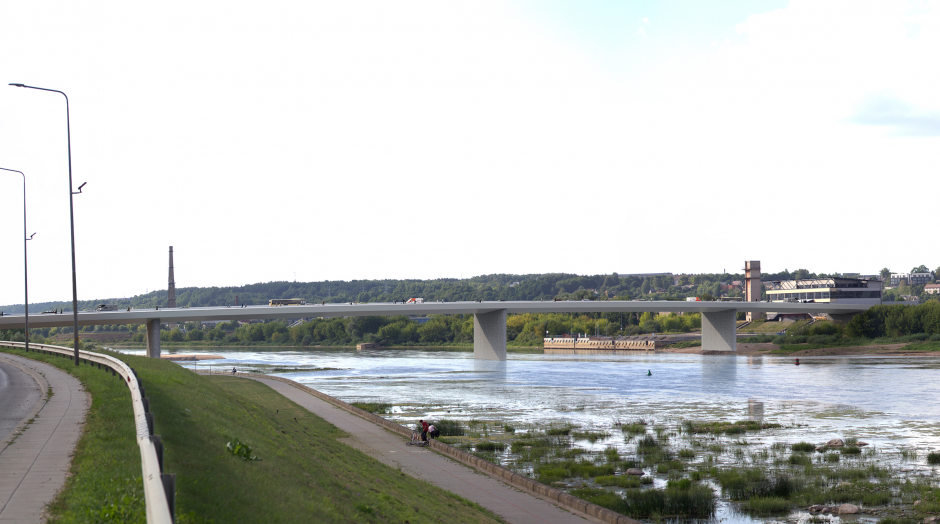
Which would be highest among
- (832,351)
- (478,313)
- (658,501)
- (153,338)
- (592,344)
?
(478,313)

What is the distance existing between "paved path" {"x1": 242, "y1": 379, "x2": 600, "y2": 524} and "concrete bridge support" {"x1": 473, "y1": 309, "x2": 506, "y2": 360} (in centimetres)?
7342

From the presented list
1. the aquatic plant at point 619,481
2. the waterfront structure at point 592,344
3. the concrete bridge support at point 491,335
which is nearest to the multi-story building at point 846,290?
the waterfront structure at point 592,344

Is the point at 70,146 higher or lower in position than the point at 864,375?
higher

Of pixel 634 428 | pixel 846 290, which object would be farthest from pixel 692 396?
pixel 846 290

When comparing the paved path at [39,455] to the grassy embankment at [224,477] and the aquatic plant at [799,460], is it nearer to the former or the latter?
the grassy embankment at [224,477]

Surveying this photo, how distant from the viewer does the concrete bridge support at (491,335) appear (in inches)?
4248

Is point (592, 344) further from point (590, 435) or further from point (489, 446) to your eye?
point (489, 446)

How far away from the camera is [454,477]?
21.9 metres

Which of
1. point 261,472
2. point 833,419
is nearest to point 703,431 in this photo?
point 833,419

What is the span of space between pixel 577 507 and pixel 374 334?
163 m

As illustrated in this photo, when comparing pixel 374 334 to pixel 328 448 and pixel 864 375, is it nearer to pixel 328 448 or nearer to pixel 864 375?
pixel 864 375

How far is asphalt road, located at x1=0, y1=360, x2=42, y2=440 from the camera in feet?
54.3

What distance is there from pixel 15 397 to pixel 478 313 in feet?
298

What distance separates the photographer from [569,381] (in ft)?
225
